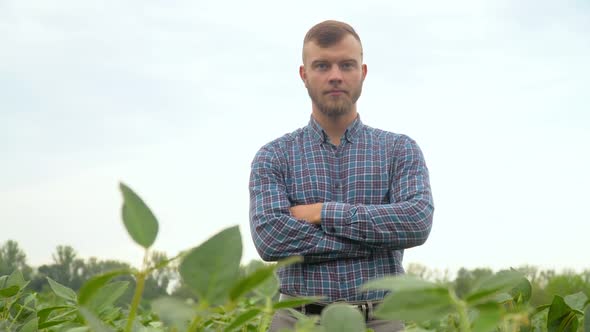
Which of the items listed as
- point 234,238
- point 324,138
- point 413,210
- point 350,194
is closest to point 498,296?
point 234,238

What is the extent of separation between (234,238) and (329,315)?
0.42ft

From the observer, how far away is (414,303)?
42 centimetres

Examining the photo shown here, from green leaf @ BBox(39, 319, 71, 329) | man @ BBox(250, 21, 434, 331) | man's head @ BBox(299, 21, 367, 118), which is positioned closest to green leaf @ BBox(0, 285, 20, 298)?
green leaf @ BBox(39, 319, 71, 329)

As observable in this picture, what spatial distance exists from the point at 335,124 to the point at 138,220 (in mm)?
2702

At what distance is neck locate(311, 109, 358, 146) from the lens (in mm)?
3137

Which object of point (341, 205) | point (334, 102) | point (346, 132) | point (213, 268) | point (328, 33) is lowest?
point (341, 205)

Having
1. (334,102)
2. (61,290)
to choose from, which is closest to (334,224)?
(334,102)

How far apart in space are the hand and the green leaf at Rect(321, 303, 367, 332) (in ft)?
6.72

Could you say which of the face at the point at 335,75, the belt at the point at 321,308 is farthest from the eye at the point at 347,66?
the belt at the point at 321,308

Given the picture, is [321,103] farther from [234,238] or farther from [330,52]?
[234,238]

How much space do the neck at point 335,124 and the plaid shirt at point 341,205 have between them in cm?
3

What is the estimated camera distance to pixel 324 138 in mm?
3148

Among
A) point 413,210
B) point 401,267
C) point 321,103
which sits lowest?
point 401,267

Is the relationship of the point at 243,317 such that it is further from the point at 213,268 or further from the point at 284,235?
the point at 284,235
